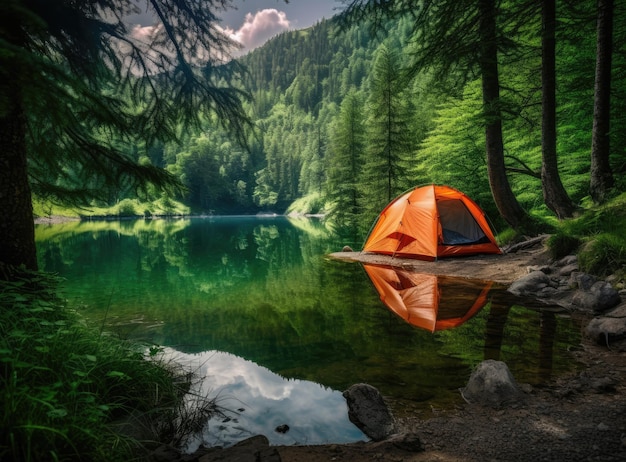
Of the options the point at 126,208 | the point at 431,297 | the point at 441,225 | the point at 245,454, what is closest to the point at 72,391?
the point at 245,454

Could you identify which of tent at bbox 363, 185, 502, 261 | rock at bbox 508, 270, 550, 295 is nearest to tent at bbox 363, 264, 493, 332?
rock at bbox 508, 270, 550, 295

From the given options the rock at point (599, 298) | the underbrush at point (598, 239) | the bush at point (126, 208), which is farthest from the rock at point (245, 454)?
the bush at point (126, 208)

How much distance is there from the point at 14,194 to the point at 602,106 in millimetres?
11185

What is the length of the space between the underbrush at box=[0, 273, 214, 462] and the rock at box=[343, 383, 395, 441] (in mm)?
1497

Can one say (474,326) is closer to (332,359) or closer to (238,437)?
(332,359)

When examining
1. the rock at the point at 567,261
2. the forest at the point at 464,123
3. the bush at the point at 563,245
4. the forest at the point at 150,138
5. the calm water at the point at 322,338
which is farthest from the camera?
the forest at the point at 464,123

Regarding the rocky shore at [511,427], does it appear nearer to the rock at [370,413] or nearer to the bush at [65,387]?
the rock at [370,413]

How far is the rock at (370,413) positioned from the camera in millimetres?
3156

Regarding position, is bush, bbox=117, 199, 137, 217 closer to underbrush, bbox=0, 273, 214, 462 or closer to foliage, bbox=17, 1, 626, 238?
foliage, bbox=17, 1, 626, 238

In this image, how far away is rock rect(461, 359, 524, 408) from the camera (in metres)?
3.38

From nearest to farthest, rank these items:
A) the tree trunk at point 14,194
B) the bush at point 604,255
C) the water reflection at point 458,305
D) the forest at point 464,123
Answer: the tree trunk at point 14,194
the water reflection at point 458,305
the bush at point 604,255
the forest at point 464,123

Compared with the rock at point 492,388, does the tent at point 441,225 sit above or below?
above

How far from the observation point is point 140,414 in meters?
3.15

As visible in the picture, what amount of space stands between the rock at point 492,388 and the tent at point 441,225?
834 centimetres
